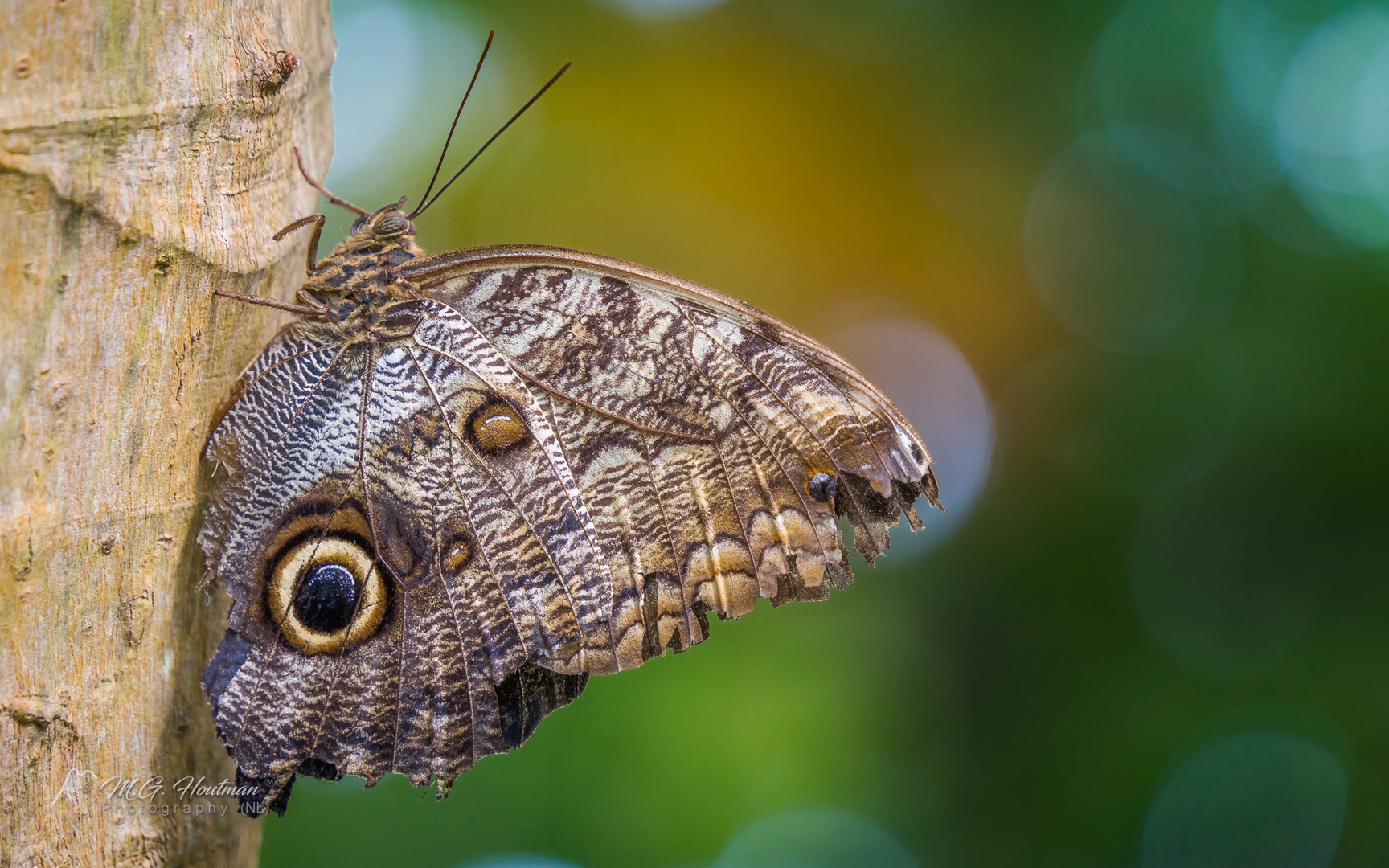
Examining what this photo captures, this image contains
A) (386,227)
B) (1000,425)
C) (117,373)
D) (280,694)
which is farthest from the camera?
(1000,425)

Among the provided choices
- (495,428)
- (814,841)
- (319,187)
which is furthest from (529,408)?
(814,841)

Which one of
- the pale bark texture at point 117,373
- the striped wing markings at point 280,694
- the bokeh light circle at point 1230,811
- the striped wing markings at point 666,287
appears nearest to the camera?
the pale bark texture at point 117,373

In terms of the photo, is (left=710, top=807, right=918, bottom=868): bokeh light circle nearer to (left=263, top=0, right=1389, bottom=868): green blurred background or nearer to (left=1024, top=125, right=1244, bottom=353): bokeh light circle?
(left=263, top=0, right=1389, bottom=868): green blurred background

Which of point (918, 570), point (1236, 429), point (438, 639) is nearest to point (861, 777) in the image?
point (918, 570)

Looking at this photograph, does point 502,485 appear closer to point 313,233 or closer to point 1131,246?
point 313,233

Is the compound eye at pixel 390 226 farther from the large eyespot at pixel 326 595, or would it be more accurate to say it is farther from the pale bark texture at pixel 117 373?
the large eyespot at pixel 326 595

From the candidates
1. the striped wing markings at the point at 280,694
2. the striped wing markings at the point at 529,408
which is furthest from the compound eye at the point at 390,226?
the striped wing markings at the point at 280,694

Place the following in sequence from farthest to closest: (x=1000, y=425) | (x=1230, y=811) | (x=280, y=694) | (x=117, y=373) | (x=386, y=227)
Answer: (x=1000, y=425), (x=1230, y=811), (x=386, y=227), (x=280, y=694), (x=117, y=373)

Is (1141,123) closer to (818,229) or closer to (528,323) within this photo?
(818,229)
